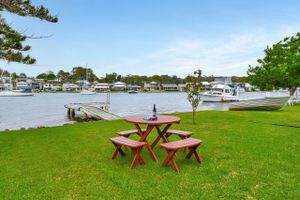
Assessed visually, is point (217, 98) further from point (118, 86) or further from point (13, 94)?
point (118, 86)

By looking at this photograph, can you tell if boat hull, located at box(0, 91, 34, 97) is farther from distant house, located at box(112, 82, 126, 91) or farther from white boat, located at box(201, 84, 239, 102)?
white boat, located at box(201, 84, 239, 102)

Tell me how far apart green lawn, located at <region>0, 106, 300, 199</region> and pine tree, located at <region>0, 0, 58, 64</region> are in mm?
3334

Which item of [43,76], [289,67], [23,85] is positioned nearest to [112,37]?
[289,67]

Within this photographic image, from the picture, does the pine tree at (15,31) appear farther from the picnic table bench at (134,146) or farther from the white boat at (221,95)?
the white boat at (221,95)

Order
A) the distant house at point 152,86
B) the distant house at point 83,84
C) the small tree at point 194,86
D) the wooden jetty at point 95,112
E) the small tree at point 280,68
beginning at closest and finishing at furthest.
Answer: the small tree at point 194,86 < the wooden jetty at point 95,112 < the small tree at point 280,68 < the distant house at point 83,84 < the distant house at point 152,86

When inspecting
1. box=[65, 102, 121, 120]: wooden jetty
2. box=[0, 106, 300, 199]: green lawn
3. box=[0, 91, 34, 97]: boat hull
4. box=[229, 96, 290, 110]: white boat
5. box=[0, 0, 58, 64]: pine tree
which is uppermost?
box=[0, 0, 58, 64]: pine tree

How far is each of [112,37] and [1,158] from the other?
2244cm

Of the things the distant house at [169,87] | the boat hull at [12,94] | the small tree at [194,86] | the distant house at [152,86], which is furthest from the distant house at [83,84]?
the small tree at [194,86]

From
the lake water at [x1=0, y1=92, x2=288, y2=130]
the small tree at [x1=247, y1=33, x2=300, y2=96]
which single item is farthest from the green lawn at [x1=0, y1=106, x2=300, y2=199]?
the small tree at [x1=247, y1=33, x2=300, y2=96]

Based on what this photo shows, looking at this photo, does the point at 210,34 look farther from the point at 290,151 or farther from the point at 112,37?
the point at 290,151

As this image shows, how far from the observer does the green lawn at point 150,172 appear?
12.5ft

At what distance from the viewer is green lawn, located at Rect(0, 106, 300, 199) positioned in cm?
380

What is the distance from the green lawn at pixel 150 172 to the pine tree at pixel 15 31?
131 inches

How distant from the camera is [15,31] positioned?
8.48 meters
